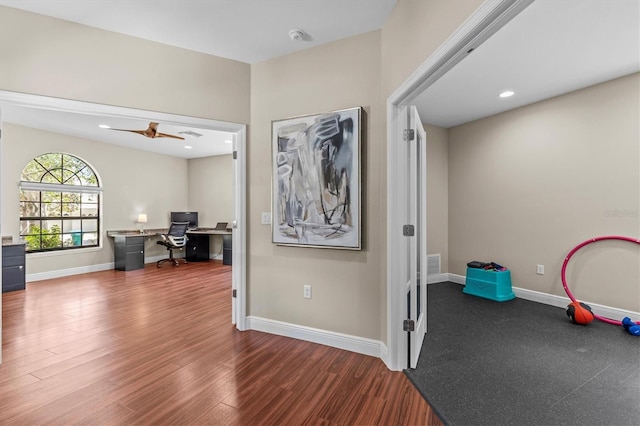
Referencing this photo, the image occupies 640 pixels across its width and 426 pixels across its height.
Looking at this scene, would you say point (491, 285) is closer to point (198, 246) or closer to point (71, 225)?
point (198, 246)

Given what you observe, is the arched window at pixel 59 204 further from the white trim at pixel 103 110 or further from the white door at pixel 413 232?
the white door at pixel 413 232

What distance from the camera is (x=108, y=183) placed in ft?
20.3

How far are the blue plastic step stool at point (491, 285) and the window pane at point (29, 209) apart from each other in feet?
24.7

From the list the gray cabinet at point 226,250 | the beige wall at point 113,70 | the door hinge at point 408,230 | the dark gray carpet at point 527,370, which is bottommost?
the dark gray carpet at point 527,370

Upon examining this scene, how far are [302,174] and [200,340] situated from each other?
185 cm

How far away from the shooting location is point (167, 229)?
735 cm

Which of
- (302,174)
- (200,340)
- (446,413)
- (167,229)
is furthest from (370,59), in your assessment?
(167,229)

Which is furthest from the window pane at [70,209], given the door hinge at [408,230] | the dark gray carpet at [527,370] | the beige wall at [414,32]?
the dark gray carpet at [527,370]

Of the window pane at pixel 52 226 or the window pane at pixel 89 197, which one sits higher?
the window pane at pixel 89 197

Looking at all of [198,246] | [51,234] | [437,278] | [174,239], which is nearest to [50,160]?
[51,234]

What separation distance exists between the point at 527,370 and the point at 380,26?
297 cm

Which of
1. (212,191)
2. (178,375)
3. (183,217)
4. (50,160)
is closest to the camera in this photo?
(178,375)

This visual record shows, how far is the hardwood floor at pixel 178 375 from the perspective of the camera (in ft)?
5.73

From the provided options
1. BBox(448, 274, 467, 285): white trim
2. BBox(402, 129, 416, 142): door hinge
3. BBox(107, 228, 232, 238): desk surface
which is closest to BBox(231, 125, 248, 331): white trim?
BBox(402, 129, 416, 142): door hinge
